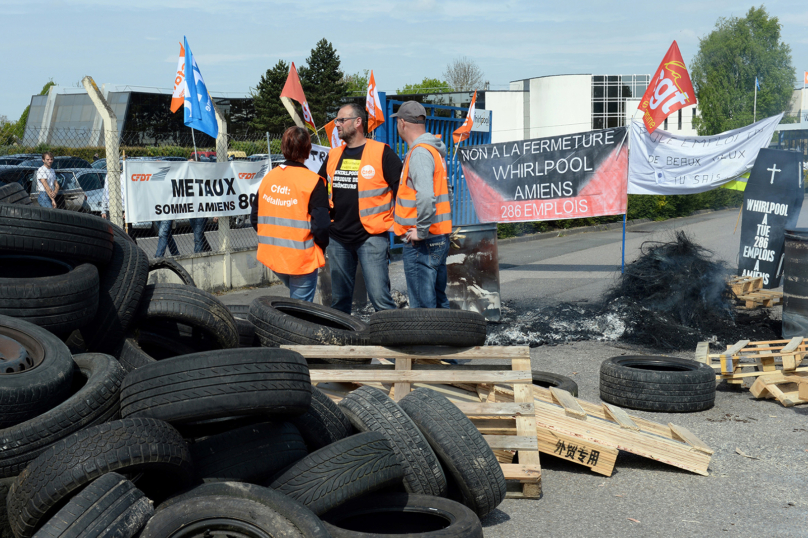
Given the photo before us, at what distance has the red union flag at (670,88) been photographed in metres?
10.2

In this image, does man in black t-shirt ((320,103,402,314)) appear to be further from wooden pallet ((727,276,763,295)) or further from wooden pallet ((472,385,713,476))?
wooden pallet ((727,276,763,295))

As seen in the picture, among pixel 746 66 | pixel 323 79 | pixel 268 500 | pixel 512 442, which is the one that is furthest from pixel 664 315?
pixel 323 79

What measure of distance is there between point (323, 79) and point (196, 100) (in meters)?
64.9

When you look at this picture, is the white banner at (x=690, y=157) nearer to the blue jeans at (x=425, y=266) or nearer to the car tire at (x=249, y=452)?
the blue jeans at (x=425, y=266)

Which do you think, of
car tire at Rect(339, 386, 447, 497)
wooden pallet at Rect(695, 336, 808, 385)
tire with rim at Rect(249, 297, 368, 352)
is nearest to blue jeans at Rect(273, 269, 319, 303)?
tire with rim at Rect(249, 297, 368, 352)

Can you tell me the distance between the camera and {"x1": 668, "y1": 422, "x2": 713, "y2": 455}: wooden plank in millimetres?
4359

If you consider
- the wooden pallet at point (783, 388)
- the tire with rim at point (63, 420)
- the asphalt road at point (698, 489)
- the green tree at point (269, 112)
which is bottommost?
the asphalt road at point (698, 489)

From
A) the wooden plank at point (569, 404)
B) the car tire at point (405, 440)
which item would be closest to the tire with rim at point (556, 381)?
the wooden plank at point (569, 404)

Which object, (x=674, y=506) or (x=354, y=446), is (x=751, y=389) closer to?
(x=674, y=506)

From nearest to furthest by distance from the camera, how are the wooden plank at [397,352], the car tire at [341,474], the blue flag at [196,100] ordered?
the car tire at [341,474] → the wooden plank at [397,352] → the blue flag at [196,100]

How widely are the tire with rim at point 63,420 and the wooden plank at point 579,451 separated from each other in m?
2.42

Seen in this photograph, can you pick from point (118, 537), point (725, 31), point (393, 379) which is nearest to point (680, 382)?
point (393, 379)

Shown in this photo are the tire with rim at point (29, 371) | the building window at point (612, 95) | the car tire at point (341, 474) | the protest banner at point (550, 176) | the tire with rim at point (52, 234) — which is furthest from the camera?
the building window at point (612, 95)

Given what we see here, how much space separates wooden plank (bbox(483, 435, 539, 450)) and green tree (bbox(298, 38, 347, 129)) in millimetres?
67195
